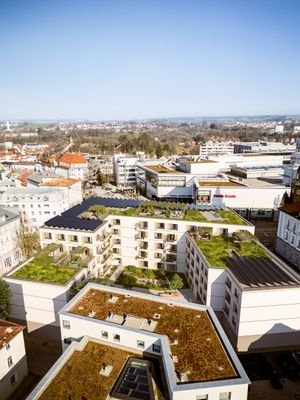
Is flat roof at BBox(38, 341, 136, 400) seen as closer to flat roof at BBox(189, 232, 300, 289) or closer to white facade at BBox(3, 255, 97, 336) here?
white facade at BBox(3, 255, 97, 336)

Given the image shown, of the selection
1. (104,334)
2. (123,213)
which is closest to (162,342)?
(104,334)

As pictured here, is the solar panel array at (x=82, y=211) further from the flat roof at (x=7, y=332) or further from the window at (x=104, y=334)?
the window at (x=104, y=334)

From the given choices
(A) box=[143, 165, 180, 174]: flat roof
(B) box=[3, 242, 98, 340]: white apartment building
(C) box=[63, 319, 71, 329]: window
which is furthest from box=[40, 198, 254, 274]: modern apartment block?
(A) box=[143, 165, 180, 174]: flat roof

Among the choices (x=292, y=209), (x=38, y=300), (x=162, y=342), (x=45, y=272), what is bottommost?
(x=38, y=300)

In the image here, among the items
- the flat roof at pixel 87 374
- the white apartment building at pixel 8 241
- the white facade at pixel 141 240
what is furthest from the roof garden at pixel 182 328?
the white apartment building at pixel 8 241

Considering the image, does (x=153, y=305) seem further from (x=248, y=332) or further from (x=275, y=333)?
(x=275, y=333)

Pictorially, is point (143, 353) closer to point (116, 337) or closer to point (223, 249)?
point (116, 337)
